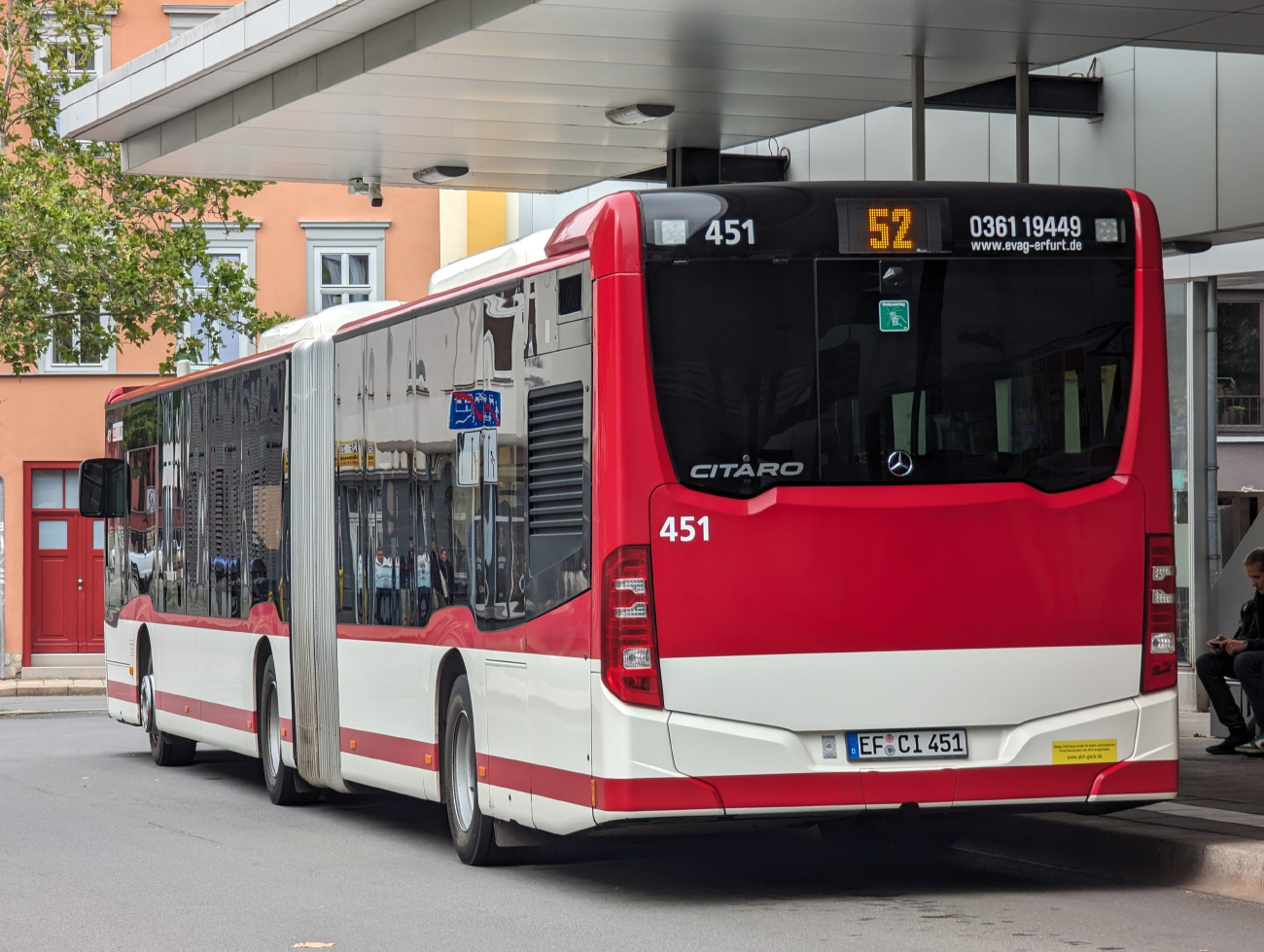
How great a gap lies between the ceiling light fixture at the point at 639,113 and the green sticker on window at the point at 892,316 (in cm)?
707

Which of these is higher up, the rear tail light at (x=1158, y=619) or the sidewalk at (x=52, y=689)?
the rear tail light at (x=1158, y=619)

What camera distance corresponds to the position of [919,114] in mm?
14852

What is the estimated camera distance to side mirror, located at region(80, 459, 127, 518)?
63.9 feet

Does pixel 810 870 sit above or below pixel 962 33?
below

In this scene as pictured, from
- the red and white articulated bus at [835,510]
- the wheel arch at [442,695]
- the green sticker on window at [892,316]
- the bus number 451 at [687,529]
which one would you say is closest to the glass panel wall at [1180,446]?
the wheel arch at [442,695]

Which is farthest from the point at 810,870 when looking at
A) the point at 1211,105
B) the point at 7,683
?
the point at 7,683

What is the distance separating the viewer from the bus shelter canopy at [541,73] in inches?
539

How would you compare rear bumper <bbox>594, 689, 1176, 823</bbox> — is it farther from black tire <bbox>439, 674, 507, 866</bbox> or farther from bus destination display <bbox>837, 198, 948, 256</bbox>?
bus destination display <bbox>837, 198, 948, 256</bbox>

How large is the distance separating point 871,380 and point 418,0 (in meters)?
6.01

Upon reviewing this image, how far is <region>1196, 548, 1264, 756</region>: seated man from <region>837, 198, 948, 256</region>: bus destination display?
21.0ft

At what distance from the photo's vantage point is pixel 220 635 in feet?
52.9

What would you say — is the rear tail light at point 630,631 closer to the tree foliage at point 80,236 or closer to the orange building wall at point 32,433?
the tree foliage at point 80,236

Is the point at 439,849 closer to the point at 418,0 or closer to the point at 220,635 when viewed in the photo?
the point at 220,635

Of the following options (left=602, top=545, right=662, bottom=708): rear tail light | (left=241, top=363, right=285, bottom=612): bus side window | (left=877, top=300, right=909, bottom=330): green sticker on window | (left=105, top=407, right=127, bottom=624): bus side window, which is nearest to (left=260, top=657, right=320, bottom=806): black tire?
(left=241, top=363, right=285, bottom=612): bus side window
